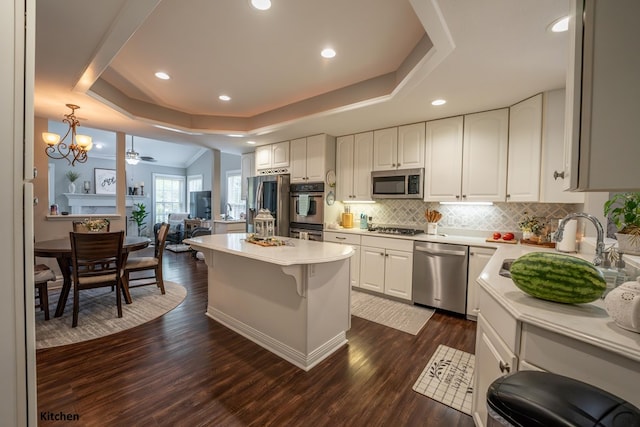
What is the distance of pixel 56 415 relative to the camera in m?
1.62

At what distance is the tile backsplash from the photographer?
303cm

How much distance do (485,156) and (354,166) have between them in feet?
5.75

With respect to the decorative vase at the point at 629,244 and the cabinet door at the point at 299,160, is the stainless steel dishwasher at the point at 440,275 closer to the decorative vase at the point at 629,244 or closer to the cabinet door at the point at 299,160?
the decorative vase at the point at 629,244

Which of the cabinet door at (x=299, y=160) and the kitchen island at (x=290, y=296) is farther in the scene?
the cabinet door at (x=299, y=160)

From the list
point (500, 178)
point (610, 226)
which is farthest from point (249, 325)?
point (610, 226)

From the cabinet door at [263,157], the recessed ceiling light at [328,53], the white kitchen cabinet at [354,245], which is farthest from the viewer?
the cabinet door at [263,157]

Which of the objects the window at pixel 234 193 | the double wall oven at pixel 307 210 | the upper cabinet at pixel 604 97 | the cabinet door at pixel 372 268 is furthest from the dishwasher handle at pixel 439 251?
the window at pixel 234 193

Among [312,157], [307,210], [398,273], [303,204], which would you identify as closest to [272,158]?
[312,157]

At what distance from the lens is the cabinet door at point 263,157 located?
5.04m

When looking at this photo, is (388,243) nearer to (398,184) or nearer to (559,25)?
(398,184)

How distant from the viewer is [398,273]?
349 cm

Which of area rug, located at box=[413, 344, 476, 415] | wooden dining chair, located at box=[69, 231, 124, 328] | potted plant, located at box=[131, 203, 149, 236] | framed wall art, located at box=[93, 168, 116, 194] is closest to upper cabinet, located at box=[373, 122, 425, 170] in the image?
area rug, located at box=[413, 344, 476, 415]

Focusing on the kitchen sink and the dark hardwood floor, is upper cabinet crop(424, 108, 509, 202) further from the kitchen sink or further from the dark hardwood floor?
the dark hardwood floor

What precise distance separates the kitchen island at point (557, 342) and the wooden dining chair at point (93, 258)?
3.32m
